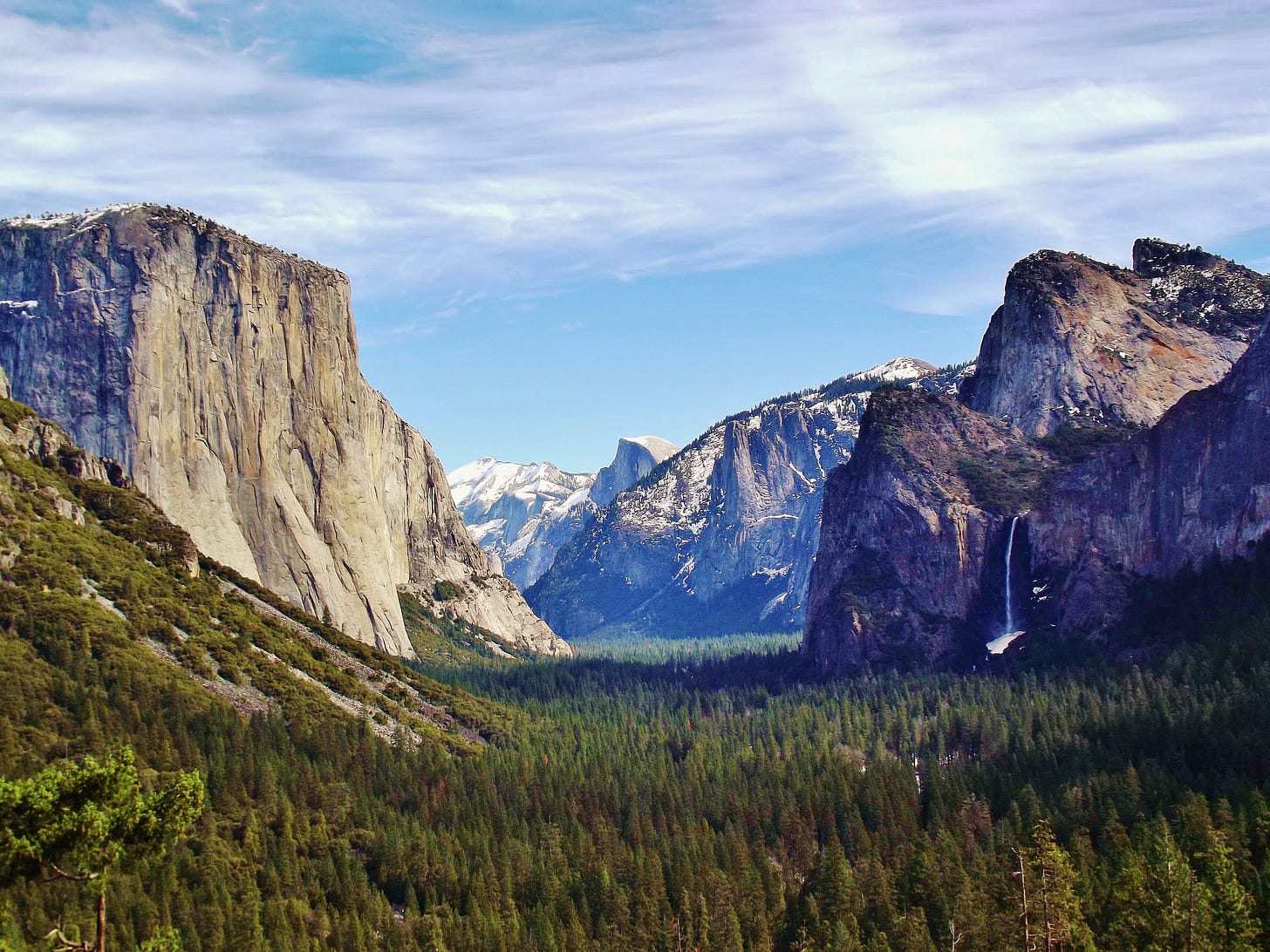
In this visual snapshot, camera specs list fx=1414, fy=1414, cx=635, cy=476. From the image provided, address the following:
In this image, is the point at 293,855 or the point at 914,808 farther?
the point at 914,808

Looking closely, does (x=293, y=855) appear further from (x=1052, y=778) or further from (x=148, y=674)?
(x=1052, y=778)

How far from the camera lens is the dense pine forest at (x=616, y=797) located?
87.0 m

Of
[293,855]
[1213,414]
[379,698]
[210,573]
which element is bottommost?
[293,855]

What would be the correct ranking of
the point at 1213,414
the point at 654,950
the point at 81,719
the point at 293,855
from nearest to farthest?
the point at 654,950
the point at 293,855
the point at 81,719
the point at 1213,414

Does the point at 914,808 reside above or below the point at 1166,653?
below

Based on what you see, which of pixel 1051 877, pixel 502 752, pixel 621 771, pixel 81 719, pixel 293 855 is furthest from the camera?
pixel 502 752

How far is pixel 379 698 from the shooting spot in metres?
164

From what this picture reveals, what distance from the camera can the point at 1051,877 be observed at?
254 ft

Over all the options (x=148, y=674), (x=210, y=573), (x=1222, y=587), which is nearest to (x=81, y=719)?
(x=148, y=674)

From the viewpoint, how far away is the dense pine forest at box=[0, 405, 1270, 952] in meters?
87.0

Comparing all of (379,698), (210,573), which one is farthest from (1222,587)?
(210,573)

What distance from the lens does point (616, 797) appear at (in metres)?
131

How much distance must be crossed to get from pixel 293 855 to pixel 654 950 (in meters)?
27.7

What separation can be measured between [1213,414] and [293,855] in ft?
471
